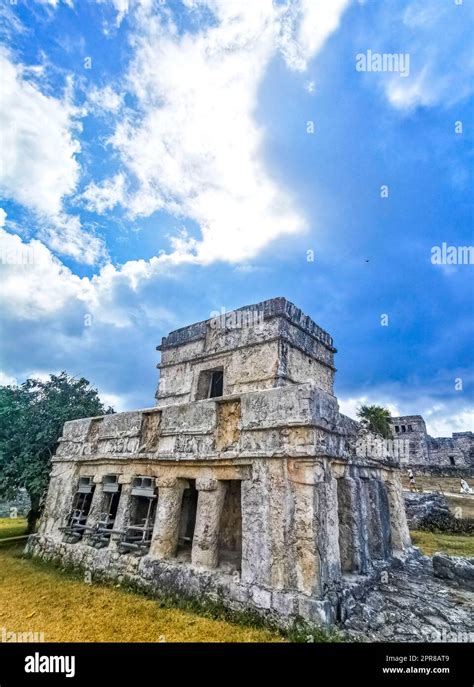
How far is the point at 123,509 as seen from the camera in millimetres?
8125

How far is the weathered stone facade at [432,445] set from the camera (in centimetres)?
3033

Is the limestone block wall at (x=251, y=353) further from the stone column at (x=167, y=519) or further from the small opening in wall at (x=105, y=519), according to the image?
the small opening in wall at (x=105, y=519)

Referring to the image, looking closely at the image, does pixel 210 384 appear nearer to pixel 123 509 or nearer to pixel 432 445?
pixel 123 509

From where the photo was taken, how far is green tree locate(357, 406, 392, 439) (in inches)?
986

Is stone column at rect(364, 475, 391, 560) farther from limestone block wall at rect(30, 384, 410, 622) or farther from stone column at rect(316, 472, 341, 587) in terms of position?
stone column at rect(316, 472, 341, 587)

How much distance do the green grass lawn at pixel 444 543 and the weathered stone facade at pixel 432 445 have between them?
51.8 feet

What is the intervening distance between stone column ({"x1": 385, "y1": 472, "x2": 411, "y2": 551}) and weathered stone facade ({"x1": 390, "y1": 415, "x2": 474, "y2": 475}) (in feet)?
71.6

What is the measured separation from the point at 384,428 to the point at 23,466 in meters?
23.3

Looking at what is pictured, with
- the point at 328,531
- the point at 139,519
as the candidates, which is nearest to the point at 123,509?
the point at 139,519

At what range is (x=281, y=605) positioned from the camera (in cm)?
493

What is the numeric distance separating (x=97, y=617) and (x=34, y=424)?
9232 mm
